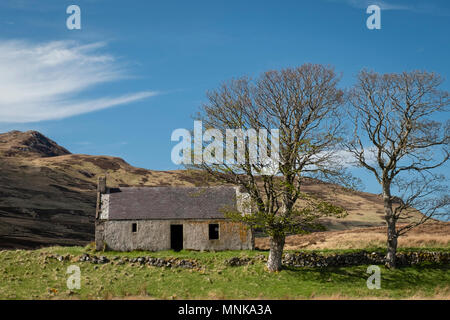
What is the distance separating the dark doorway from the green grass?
3.55 m

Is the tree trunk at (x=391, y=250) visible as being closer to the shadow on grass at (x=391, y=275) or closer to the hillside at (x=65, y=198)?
the shadow on grass at (x=391, y=275)

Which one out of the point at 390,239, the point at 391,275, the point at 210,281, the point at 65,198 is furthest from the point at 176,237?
the point at 65,198

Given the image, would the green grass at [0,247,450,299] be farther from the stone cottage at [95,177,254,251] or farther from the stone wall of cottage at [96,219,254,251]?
the stone cottage at [95,177,254,251]

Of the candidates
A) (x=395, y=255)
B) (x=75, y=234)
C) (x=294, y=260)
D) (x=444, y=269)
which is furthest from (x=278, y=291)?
(x=75, y=234)

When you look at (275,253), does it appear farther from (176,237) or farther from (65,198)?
(65,198)

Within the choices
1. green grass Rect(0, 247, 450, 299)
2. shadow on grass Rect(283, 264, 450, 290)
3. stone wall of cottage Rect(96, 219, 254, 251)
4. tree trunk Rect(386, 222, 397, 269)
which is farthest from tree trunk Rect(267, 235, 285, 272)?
tree trunk Rect(386, 222, 397, 269)

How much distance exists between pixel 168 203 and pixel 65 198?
75.7 metres

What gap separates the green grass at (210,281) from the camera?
23812 millimetres

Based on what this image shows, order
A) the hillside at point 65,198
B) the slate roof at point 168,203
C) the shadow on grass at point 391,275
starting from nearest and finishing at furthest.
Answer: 1. the shadow on grass at point 391,275
2. the slate roof at point 168,203
3. the hillside at point 65,198

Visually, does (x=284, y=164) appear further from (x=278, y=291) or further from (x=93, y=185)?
(x=93, y=185)

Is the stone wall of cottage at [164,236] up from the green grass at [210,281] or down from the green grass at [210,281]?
up

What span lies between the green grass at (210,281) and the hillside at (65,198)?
7730 millimetres

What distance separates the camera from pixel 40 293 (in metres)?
23.0

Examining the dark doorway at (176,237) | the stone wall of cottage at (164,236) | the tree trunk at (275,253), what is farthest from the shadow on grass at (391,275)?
the dark doorway at (176,237)
